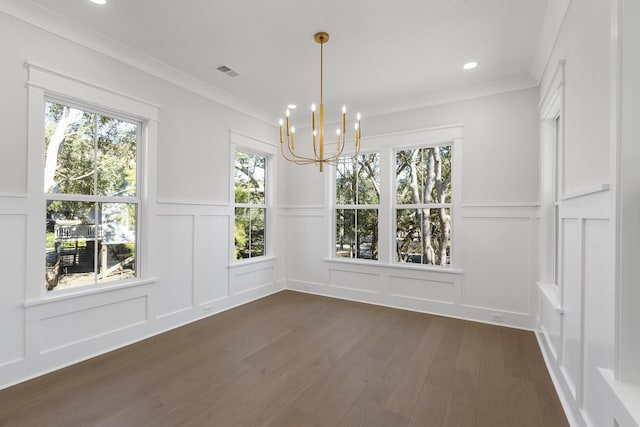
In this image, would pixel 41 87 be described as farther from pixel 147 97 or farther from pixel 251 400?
pixel 251 400

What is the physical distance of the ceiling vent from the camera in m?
3.25

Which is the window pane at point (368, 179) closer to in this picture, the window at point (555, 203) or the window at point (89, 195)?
the window at point (555, 203)

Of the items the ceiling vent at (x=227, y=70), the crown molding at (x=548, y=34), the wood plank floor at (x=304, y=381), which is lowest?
the wood plank floor at (x=304, y=381)

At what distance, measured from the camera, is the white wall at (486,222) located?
11.1 ft

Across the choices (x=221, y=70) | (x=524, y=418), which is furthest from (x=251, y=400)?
(x=221, y=70)

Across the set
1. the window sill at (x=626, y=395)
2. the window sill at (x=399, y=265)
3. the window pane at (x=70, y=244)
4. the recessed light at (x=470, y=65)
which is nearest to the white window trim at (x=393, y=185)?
the window sill at (x=399, y=265)

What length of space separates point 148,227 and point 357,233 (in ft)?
9.46

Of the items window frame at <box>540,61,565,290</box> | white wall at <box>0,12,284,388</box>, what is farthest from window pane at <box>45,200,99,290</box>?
window frame at <box>540,61,565,290</box>

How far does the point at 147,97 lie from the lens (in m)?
3.12

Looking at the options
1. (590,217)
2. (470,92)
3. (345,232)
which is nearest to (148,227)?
(345,232)

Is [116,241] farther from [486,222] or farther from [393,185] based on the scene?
[486,222]

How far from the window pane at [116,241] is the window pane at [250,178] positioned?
1.52 meters

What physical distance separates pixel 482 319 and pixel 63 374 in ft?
14.1

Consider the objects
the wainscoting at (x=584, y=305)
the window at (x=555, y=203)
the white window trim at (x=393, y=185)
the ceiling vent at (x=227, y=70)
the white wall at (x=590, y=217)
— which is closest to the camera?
the white wall at (x=590, y=217)
